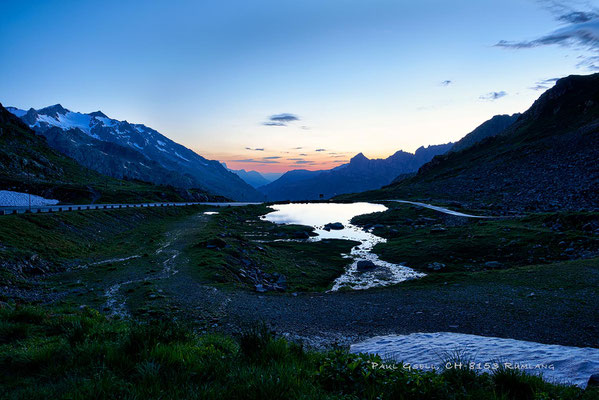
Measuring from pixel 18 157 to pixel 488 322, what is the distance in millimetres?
159521

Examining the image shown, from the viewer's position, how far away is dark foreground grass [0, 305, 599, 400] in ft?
18.4

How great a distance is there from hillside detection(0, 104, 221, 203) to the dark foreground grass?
9901 centimetres

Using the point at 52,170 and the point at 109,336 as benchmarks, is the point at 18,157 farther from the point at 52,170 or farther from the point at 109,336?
the point at 109,336

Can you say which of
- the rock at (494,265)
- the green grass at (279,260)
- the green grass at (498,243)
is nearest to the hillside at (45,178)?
the green grass at (279,260)

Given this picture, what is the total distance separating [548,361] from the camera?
953cm

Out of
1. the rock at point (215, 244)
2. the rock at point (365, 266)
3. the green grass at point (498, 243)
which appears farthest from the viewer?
the rock at point (215, 244)

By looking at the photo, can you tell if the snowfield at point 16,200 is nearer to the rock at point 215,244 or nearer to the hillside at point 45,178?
the hillside at point 45,178

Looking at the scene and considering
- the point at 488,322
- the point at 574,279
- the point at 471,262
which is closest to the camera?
the point at 488,322

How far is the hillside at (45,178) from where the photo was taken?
87.2m

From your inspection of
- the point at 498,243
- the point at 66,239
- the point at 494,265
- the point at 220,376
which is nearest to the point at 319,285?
the point at 494,265

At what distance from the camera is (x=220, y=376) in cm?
639

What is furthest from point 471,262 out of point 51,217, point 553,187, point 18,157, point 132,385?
point 18,157

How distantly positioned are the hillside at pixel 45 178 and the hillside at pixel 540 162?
11132cm

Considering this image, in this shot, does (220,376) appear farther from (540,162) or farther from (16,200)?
(540,162)
